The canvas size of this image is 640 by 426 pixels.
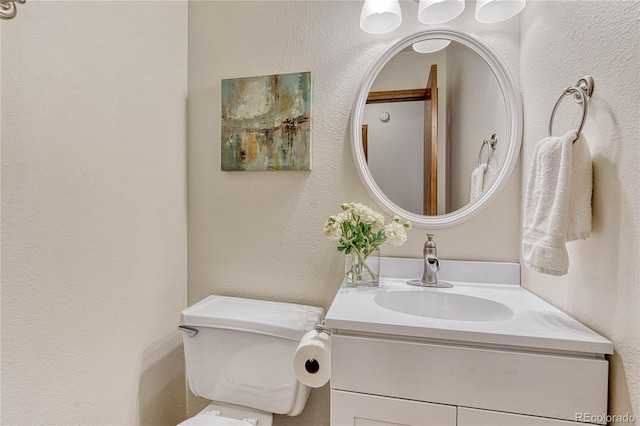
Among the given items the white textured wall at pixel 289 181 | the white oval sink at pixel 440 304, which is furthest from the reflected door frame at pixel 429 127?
the white oval sink at pixel 440 304

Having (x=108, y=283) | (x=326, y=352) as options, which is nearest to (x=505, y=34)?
(x=326, y=352)

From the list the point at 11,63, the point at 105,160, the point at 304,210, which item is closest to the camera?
the point at 11,63

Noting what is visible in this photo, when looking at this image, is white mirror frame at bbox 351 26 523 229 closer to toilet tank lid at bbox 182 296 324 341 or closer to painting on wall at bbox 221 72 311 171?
painting on wall at bbox 221 72 311 171

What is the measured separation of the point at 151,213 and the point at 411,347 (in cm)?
105

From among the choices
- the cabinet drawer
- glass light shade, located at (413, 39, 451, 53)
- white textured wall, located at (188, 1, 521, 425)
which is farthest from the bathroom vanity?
glass light shade, located at (413, 39, 451, 53)

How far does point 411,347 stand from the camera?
708mm

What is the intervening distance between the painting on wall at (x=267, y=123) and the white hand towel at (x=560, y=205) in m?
0.81

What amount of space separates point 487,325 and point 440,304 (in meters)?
0.31

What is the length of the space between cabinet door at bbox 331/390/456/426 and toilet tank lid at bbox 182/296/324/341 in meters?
0.29

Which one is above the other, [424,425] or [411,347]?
[411,347]

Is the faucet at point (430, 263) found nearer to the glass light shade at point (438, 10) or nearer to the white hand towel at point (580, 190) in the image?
the white hand towel at point (580, 190)

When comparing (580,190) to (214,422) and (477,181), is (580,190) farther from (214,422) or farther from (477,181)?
(214,422)

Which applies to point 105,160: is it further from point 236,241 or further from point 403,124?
point 403,124

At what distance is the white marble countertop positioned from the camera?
0.64 m
